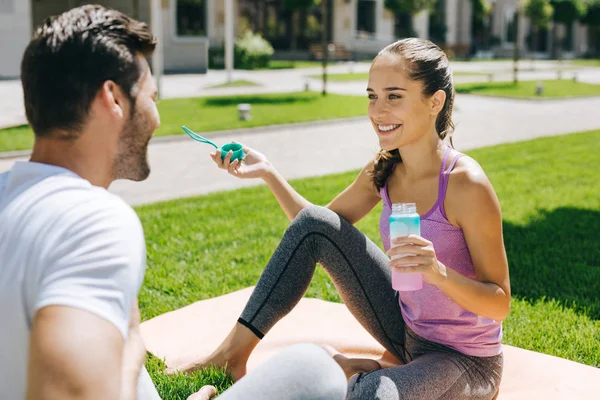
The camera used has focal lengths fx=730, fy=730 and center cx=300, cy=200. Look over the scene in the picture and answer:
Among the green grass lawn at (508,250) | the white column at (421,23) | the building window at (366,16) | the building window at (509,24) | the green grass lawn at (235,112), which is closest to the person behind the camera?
the green grass lawn at (508,250)

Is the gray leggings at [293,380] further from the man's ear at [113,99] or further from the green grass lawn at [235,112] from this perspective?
the green grass lawn at [235,112]

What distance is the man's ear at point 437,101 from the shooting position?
247cm

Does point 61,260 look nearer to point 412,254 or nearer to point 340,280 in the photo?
point 412,254

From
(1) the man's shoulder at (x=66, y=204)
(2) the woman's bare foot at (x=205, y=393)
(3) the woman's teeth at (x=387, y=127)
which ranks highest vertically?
(3) the woman's teeth at (x=387, y=127)

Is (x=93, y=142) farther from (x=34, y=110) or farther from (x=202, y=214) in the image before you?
(x=202, y=214)

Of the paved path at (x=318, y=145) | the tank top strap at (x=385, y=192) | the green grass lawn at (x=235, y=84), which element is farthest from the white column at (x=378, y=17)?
the tank top strap at (x=385, y=192)

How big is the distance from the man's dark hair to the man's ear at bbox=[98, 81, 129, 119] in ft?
0.03

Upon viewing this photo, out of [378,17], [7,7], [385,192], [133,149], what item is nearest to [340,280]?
[385,192]

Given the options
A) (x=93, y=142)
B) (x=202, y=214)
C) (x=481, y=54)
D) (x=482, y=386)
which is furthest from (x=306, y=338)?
(x=481, y=54)

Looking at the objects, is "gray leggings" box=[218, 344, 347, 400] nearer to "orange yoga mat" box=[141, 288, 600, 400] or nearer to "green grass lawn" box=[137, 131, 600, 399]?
"green grass lawn" box=[137, 131, 600, 399]

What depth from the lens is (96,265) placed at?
1186 millimetres

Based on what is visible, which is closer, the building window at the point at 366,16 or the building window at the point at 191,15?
the building window at the point at 191,15

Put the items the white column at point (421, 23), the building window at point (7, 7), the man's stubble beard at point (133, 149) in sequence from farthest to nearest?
the white column at point (421, 23) → the building window at point (7, 7) → the man's stubble beard at point (133, 149)

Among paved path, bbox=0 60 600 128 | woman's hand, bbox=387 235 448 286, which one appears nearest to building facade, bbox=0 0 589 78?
paved path, bbox=0 60 600 128
